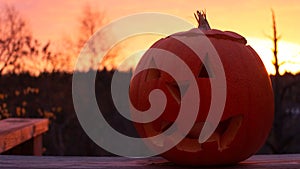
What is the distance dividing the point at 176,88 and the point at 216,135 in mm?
212

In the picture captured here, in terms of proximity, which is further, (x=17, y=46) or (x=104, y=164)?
(x=17, y=46)

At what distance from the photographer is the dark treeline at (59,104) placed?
643 cm

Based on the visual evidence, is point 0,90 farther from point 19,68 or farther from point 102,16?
point 102,16

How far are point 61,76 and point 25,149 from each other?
276 cm

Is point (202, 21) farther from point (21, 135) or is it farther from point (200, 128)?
point (21, 135)

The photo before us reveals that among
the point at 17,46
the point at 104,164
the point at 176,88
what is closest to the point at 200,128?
the point at 176,88

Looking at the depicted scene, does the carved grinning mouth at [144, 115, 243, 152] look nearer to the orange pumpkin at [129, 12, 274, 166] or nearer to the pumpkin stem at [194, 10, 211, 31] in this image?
the orange pumpkin at [129, 12, 274, 166]

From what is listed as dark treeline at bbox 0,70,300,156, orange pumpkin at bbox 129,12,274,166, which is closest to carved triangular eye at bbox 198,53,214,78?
orange pumpkin at bbox 129,12,274,166

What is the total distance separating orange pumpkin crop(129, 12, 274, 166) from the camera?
157 cm

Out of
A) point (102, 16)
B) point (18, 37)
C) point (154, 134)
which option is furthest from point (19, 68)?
point (154, 134)

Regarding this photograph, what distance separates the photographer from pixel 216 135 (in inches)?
63.4

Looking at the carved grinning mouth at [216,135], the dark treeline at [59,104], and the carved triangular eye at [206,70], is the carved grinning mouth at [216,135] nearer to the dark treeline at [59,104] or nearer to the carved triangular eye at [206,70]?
the carved triangular eye at [206,70]

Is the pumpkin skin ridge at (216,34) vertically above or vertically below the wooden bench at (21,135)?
above

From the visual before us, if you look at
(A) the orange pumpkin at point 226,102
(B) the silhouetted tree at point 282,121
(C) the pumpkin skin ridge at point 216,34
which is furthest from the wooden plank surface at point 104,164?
(B) the silhouetted tree at point 282,121
